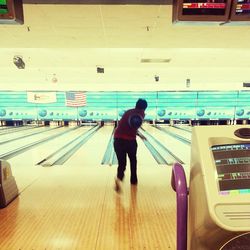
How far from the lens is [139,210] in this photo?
3.31m

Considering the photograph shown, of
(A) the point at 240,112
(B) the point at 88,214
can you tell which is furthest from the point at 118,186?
(A) the point at 240,112

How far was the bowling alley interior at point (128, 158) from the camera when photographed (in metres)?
1.30

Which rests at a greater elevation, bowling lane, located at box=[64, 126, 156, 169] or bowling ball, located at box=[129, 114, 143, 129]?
bowling ball, located at box=[129, 114, 143, 129]

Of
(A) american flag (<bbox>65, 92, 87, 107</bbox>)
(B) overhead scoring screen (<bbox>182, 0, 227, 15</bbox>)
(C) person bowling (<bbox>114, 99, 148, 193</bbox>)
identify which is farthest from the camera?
(A) american flag (<bbox>65, 92, 87, 107</bbox>)

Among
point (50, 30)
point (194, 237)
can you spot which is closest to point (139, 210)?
point (194, 237)

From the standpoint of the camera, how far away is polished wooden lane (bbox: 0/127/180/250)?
2570 millimetres

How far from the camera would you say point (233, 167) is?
1.29 meters

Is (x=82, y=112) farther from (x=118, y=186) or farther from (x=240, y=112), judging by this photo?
(x=118, y=186)

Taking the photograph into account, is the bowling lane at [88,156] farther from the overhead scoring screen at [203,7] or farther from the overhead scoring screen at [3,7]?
the overhead scoring screen at [203,7]

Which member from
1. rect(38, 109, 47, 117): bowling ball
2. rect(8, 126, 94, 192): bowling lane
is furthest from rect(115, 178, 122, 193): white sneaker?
rect(38, 109, 47, 117): bowling ball

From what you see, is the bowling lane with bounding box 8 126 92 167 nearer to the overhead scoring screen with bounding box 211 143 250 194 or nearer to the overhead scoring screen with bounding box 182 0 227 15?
the overhead scoring screen with bounding box 182 0 227 15

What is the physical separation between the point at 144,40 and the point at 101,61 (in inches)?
127

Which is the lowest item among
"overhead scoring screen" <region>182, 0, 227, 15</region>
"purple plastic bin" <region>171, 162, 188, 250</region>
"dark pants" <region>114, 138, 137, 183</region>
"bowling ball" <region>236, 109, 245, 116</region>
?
"bowling ball" <region>236, 109, 245, 116</region>

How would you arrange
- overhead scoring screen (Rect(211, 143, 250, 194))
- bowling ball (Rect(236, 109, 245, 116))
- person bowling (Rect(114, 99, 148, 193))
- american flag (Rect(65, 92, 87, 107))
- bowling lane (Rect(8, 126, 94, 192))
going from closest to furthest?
overhead scoring screen (Rect(211, 143, 250, 194)) < person bowling (Rect(114, 99, 148, 193)) < bowling lane (Rect(8, 126, 94, 192)) < american flag (Rect(65, 92, 87, 107)) < bowling ball (Rect(236, 109, 245, 116))
